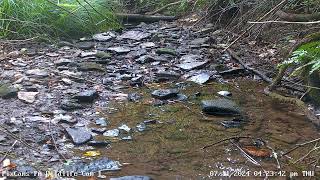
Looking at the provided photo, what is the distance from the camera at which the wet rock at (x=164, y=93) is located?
3.84 m

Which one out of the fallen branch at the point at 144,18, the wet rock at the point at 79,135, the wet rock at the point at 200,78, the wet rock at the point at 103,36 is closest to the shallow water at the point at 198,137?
the wet rock at the point at 79,135

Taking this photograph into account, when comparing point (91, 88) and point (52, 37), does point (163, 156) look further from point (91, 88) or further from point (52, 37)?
point (52, 37)

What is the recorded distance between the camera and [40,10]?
571 centimetres

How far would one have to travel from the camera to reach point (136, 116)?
11.3 ft

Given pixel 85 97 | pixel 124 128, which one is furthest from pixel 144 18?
pixel 124 128

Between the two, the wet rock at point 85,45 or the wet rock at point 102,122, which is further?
the wet rock at point 85,45

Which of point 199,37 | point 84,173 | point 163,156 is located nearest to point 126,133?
point 163,156

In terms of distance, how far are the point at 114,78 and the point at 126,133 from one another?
59.1 inches

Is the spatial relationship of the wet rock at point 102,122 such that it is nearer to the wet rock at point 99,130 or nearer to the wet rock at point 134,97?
the wet rock at point 99,130

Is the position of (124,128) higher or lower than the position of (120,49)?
higher

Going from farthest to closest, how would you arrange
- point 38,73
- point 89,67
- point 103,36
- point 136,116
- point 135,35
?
point 135,35 < point 103,36 < point 89,67 < point 38,73 < point 136,116

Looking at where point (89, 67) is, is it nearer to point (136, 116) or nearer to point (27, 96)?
point (27, 96)

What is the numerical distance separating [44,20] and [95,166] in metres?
3.69

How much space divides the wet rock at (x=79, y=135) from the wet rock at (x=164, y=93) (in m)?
0.95
